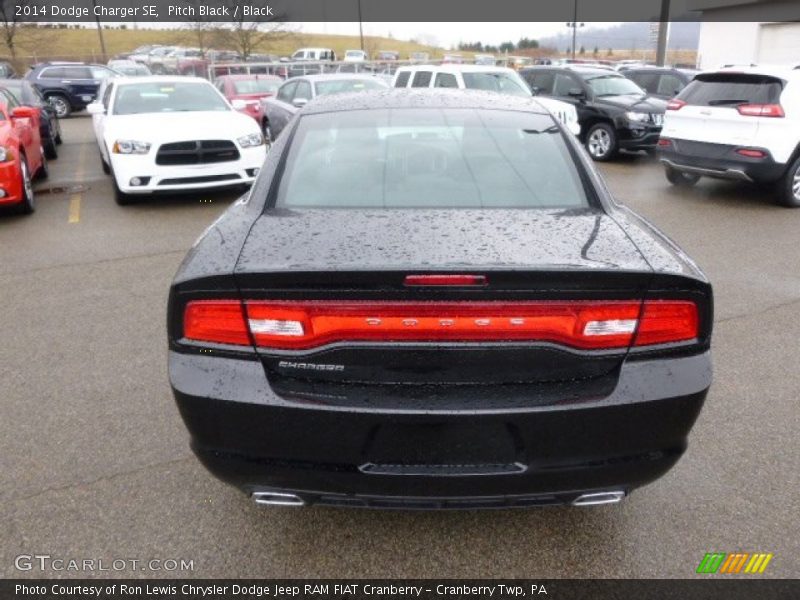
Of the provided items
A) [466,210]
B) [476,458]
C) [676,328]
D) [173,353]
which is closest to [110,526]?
[173,353]

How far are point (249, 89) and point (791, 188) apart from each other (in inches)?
465

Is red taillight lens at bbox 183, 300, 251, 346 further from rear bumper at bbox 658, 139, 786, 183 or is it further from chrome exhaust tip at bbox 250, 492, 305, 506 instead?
rear bumper at bbox 658, 139, 786, 183

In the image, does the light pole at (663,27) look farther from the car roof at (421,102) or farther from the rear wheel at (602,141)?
the car roof at (421,102)

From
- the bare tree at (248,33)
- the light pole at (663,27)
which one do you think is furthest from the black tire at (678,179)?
the bare tree at (248,33)

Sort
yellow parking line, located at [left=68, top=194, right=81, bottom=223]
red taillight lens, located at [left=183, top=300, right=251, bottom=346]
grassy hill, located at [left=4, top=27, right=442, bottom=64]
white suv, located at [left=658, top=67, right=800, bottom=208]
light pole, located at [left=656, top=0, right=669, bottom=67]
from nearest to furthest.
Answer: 1. red taillight lens, located at [left=183, top=300, right=251, bottom=346]
2. yellow parking line, located at [left=68, top=194, right=81, bottom=223]
3. white suv, located at [left=658, top=67, right=800, bottom=208]
4. light pole, located at [left=656, top=0, right=669, bottom=67]
5. grassy hill, located at [left=4, top=27, right=442, bottom=64]

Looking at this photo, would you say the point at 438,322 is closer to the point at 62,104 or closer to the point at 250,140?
the point at 250,140

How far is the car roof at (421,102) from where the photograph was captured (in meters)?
3.48

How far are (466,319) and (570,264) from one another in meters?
0.38

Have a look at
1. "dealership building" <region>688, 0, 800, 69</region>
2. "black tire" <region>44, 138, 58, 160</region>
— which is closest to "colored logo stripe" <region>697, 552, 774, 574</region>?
"black tire" <region>44, 138, 58, 160</region>

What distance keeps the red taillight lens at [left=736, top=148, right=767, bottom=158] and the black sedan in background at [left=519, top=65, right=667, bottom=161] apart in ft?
10.1

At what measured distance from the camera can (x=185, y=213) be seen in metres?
8.17

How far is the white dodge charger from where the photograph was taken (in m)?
8.02

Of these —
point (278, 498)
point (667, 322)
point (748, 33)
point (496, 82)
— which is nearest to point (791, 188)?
point (496, 82)

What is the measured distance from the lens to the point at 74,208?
8547mm
